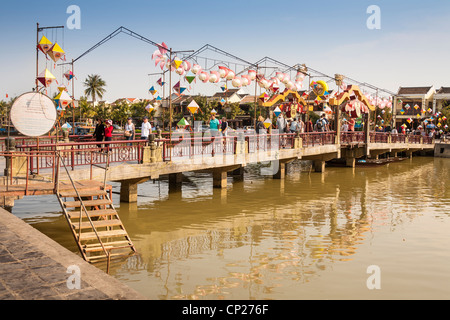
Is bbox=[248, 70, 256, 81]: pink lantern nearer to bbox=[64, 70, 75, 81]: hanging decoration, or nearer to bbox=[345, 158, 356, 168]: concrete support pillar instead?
bbox=[64, 70, 75, 81]: hanging decoration

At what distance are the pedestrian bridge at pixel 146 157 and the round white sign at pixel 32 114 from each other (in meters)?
0.66

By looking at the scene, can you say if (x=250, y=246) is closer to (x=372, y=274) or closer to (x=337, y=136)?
(x=372, y=274)

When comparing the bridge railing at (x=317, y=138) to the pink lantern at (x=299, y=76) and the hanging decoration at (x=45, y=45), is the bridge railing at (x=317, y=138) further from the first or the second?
the hanging decoration at (x=45, y=45)

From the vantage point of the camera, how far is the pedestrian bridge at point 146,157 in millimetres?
12344

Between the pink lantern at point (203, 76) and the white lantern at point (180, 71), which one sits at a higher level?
the white lantern at point (180, 71)

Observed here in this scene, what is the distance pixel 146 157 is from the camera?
16.1m

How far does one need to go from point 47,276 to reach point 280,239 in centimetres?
757

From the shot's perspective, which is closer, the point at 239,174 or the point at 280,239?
the point at 280,239

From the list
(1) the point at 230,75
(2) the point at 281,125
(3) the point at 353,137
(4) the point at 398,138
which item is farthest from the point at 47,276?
(4) the point at 398,138

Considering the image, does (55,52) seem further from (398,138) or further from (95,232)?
(398,138)

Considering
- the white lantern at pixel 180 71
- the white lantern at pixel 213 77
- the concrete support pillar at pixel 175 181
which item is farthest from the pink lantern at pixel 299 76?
the concrete support pillar at pixel 175 181

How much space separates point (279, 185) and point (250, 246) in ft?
36.6

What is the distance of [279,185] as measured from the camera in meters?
22.8

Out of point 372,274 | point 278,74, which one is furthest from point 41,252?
point 278,74
